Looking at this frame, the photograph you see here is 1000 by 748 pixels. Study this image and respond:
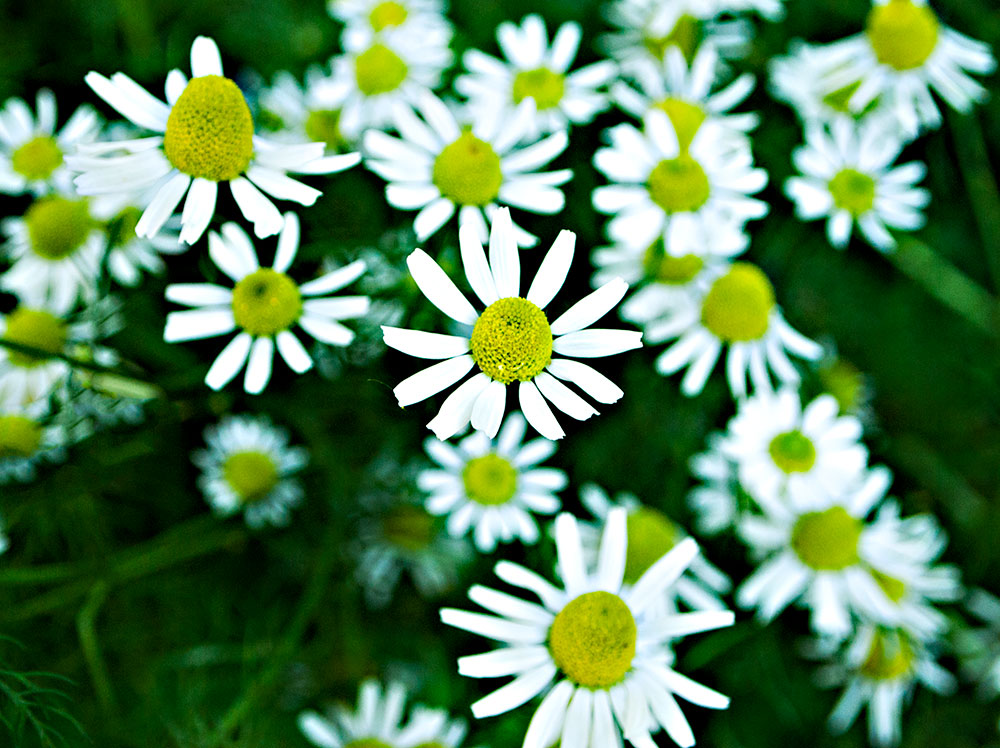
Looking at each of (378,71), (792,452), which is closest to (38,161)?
(378,71)

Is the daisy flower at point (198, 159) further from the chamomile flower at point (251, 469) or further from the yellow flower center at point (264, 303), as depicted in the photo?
the chamomile flower at point (251, 469)

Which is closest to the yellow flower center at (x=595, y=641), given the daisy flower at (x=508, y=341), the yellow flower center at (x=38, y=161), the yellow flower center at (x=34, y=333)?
the daisy flower at (x=508, y=341)

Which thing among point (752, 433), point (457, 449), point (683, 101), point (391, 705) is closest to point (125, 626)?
point (391, 705)

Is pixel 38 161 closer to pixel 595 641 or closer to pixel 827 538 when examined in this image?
pixel 595 641

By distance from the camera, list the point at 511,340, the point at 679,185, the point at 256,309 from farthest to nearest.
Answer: the point at 679,185 → the point at 256,309 → the point at 511,340

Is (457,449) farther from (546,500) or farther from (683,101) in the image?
(683,101)
